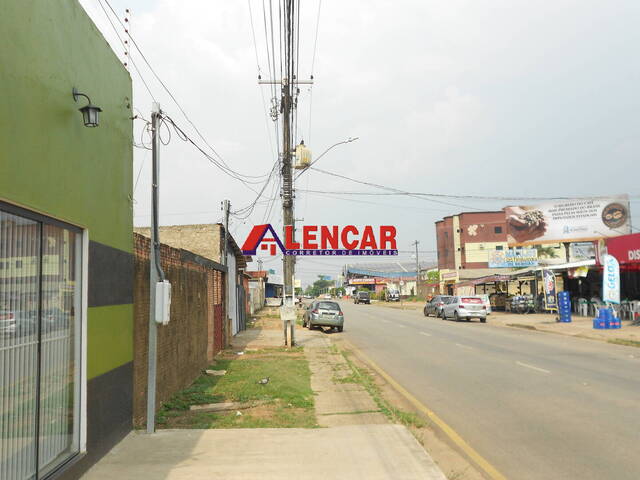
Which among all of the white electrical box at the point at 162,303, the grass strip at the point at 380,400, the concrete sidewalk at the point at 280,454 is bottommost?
the grass strip at the point at 380,400

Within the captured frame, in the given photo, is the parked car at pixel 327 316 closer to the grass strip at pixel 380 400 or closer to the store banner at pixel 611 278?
the store banner at pixel 611 278

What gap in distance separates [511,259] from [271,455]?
5862 cm

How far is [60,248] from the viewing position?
17.7ft

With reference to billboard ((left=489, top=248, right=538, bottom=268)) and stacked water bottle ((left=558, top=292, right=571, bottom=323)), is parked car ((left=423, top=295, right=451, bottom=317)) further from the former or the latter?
billboard ((left=489, top=248, right=538, bottom=268))

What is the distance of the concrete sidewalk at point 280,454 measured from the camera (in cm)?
575

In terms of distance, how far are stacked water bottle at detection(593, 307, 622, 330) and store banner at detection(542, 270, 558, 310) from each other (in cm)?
693

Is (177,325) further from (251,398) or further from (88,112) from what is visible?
(88,112)

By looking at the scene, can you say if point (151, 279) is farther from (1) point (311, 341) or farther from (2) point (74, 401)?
(1) point (311, 341)

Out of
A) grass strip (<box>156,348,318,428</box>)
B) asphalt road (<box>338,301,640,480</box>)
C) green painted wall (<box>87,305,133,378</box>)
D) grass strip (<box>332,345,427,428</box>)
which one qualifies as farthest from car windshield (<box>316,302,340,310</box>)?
green painted wall (<box>87,305,133,378</box>)

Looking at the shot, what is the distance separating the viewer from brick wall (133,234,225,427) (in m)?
7.95

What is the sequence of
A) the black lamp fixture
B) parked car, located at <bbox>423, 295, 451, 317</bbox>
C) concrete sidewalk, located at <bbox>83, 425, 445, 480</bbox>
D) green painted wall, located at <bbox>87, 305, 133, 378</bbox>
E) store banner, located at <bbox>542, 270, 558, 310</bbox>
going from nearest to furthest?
the black lamp fixture < concrete sidewalk, located at <bbox>83, 425, 445, 480</bbox> < green painted wall, located at <bbox>87, 305, 133, 378</bbox> < store banner, located at <bbox>542, 270, 558, 310</bbox> < parked car, located at <bbox>423, 295, 451, 317</bbox>

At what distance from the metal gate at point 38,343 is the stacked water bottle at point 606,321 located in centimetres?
2500

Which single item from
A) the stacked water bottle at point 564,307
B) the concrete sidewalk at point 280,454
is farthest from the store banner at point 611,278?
the concrete sidewalk at point 280,454

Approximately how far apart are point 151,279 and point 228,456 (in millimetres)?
2880
